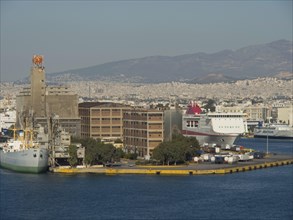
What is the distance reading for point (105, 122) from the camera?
4706cm

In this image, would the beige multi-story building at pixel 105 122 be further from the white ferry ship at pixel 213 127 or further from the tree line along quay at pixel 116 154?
the tree line along quay at pixel 116 154

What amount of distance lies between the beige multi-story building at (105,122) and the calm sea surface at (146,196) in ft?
37.0

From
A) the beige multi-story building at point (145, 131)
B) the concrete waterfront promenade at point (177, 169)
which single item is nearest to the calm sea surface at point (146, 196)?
the concrete waterfront promenade at point (177, 169)

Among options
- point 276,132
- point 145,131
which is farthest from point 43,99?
point 276,132

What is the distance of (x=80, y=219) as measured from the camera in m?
23.9

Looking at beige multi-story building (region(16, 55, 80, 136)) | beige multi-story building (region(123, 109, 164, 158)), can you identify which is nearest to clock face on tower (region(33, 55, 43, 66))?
beige multi-story building (region(16, 55, 80, 136))

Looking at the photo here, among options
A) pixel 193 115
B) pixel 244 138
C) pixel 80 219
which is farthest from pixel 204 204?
pixel 244 138

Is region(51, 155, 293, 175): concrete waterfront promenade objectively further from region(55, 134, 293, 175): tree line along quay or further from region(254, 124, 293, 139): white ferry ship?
region(254, 124, 293, 139): white ferry ship

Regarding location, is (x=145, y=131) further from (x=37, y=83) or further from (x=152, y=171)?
(x=37, y=83)

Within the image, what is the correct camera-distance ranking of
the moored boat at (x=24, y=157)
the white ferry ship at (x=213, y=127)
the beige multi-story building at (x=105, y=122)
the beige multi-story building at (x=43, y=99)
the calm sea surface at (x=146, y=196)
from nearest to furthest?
the calm sea surface at (x=146, y=196)
the moored boat at (x=24, y=157)
the beige multi-story building at (x=105, y=122)
the beige multi-story building at (x=43, y=99)
the white ferry ship at (x=213, y=127)

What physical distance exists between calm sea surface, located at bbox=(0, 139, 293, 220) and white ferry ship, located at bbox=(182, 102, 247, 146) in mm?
16819

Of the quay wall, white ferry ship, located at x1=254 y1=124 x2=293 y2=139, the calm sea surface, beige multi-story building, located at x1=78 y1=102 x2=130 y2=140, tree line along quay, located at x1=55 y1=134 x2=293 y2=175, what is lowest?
the calm sea surface

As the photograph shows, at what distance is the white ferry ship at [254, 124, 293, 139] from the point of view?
67419 millimetres

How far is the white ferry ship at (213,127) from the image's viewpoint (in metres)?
52.6
